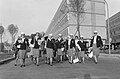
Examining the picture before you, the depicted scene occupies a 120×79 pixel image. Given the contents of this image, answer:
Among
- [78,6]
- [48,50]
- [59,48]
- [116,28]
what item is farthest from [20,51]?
[116,28]

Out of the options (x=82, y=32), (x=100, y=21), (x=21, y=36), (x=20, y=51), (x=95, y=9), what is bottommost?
(x=20, y=51)

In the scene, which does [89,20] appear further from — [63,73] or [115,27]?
[63,73]

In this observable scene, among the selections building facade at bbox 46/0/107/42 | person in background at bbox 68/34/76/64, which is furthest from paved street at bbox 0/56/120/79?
building facade at bbox 46/0/107/42

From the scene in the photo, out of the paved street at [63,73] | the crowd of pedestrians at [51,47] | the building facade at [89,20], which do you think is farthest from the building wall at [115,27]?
the paved street at [63,73]

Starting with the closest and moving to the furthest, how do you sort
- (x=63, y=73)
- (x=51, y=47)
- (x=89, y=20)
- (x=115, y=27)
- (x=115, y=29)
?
(x=63, y=73), (x=51, y=47), (x=89, y=20), (x=115, y=27), (x=115, y=29)

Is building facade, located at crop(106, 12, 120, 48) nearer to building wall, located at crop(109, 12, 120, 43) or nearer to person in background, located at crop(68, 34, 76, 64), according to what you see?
building wall, located at crop(109, 12, 120, 43)

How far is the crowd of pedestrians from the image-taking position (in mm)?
11094

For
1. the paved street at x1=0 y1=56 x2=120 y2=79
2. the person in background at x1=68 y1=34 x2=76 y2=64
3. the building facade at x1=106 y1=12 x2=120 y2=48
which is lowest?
the paved street at x1=0 y1=56 x2=120 y2=79

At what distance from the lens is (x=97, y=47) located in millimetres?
12195

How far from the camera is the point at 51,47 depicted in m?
11.2

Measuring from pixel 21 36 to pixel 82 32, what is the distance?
5201 cm

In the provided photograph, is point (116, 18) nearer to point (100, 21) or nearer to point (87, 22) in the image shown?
point (100, 21)

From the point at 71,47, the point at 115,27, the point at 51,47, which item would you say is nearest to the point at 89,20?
the point at 115,27

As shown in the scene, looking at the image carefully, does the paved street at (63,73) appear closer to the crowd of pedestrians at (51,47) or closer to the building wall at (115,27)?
the crowd of pedestrians at (51,47)
